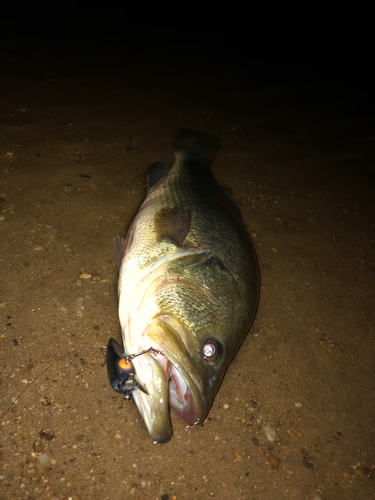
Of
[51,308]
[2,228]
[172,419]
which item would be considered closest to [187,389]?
[172,419]

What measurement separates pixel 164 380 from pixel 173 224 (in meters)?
1.19

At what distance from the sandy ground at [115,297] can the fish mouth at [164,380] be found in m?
0.40

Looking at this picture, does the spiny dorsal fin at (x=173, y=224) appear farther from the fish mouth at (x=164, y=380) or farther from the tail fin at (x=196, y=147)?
the tail fin at (x=196, y=147)

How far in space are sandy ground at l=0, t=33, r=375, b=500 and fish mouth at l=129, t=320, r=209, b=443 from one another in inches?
15.7

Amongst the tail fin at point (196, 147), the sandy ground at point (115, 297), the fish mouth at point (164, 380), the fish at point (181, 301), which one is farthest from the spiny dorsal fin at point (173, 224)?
the tail fin at point (196, 147)

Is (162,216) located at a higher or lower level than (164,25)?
lower

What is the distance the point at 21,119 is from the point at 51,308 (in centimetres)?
273

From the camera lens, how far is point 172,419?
7.43ft

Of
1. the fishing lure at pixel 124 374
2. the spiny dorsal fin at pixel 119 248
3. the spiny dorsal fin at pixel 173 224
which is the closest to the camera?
Answer: the fishing lure at pixel 124 374

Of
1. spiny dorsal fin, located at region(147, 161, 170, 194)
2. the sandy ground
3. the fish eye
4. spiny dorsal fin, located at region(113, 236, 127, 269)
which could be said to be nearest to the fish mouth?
the fish eye

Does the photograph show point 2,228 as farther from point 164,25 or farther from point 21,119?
point 164,25

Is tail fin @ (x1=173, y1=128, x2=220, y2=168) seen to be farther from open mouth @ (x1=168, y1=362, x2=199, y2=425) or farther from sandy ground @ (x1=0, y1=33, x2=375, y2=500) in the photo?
open mouth @ (x1=168, y1=362, x2=199, y2=425)

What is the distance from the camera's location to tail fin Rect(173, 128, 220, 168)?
3666 mm

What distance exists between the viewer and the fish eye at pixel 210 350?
76.5 inches
